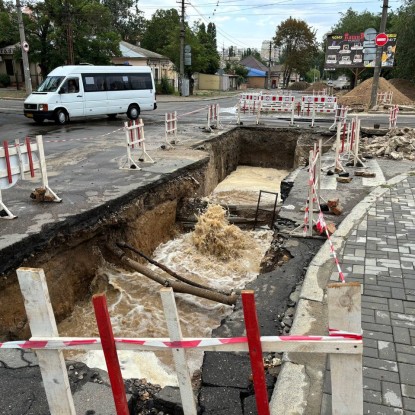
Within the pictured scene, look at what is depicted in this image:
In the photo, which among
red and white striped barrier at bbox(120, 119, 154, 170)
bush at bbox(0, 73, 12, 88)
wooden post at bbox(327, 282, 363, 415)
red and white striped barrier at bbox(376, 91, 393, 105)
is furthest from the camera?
bush at bbox(0, 73, 12, 88)

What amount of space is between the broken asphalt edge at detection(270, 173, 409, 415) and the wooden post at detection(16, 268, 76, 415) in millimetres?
1486

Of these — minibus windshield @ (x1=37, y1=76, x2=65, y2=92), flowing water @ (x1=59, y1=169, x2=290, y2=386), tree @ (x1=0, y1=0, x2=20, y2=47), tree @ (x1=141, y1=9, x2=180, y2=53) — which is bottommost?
flowing water @ (x1=59, y1=169, x2=290, y2=386)

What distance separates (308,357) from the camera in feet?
11.4

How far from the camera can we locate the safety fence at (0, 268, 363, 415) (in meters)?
2.19

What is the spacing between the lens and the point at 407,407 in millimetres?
2914

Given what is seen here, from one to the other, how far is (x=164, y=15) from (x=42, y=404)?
63.7 meters

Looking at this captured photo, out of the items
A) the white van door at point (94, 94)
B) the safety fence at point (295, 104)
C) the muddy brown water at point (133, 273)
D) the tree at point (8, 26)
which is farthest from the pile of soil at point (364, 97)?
the tree at point (8, 26)

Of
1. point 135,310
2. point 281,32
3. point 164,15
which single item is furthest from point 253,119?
point 281,32

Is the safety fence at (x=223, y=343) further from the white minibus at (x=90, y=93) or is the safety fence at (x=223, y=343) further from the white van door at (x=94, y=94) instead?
the white van door at (x=94, y=94)

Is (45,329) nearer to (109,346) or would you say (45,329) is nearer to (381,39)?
(109,346)

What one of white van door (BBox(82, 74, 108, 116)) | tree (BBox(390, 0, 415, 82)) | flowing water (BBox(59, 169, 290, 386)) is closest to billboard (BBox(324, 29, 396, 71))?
tree (BBox(390, 0, 415, 82))

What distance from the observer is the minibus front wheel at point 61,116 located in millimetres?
17484

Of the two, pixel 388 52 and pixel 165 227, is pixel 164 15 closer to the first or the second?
pixel 388 52

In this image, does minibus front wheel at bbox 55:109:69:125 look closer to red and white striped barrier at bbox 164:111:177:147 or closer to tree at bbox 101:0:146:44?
red and white striped barrier at bbox 164:111:177:147
